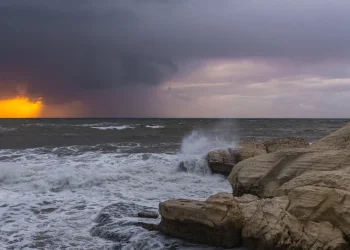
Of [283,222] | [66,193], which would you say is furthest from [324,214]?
[66,193]

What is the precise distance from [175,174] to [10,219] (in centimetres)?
749

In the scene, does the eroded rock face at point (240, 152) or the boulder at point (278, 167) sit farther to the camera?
the eroded rock face at point (240, 152)

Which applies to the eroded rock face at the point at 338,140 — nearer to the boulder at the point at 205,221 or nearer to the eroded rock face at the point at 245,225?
the eroded rock face at the point at 245,225

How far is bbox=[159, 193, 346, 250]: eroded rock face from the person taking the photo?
605cm

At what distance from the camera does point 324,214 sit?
6355mm

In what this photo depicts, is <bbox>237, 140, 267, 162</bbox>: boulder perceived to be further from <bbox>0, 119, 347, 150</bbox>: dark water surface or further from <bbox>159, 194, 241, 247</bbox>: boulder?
<bbox>0, 119, 347, 150</bbox>: dark water surface

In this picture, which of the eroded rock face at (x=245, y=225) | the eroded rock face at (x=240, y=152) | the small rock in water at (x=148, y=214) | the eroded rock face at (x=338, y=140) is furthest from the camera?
the eroded rock face at (x=240, y=152)

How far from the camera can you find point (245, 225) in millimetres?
6680

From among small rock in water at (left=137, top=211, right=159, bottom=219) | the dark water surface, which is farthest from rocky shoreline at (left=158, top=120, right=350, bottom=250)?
the dark water surface

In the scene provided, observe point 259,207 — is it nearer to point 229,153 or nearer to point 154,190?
point 154,190

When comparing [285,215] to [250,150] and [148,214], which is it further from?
[250,150]

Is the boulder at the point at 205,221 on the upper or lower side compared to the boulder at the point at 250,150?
lower

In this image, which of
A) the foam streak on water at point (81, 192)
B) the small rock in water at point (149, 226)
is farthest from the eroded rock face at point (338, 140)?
the small rock in water at point (149, 226)

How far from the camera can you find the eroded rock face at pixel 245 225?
6.05 metres
